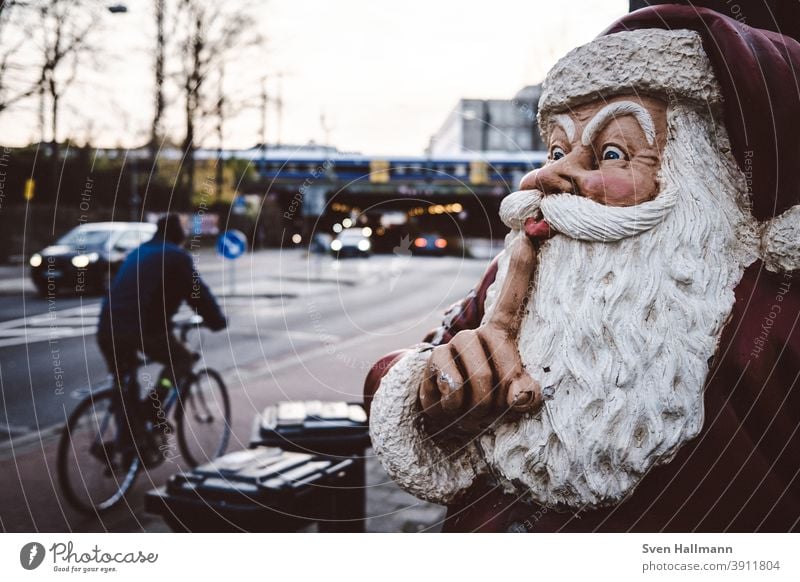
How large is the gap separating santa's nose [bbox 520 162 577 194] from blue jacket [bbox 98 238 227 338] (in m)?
2.54

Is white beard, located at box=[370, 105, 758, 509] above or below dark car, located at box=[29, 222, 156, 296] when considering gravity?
above

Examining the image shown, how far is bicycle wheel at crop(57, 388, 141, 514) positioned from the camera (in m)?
3.62

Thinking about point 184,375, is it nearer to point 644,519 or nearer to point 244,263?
point 644,519

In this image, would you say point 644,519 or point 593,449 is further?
point 644,519

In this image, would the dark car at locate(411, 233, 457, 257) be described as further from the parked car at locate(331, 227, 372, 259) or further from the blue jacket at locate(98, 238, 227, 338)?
the blue jacket at locate(98, 238, 227, 338)

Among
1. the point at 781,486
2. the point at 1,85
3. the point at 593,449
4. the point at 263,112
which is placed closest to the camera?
the point at 593,449

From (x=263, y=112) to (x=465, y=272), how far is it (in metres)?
11.1

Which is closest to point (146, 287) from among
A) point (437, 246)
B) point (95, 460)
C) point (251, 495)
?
point (95, 460)

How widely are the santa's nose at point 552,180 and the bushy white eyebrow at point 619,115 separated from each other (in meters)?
0.09

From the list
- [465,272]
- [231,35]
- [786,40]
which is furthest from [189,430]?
[465,272]

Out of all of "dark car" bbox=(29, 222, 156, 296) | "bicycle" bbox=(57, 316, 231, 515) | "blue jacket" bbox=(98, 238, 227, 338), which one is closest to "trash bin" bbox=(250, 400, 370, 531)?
"bicycle" bbox=(57, 316, 231, 515)

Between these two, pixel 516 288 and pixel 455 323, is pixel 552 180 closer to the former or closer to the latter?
pixel 516 288

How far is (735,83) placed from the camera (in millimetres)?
1417

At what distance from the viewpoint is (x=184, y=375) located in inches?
168
